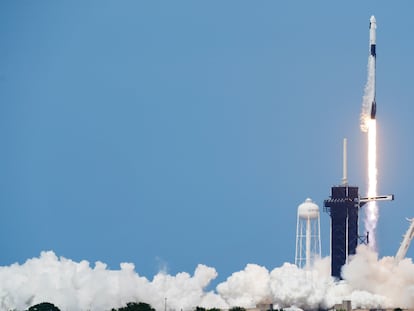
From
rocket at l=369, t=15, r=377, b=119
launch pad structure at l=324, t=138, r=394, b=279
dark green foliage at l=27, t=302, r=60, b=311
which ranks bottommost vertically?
dark green foliage at l=27, t=302, r=60, b=311

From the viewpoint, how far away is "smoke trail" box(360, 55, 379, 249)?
172 metres

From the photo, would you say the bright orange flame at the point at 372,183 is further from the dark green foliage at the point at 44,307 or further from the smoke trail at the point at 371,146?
the dark green foliage at the point at 44,307

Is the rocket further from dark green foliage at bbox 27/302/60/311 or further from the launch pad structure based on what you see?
dark green foliage at bbox 27/302/60/311

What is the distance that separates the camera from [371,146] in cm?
17188

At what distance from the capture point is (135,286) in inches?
6644

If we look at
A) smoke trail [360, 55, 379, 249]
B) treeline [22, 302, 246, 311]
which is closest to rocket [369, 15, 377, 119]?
smoke trail [360, 55, 379, 249]

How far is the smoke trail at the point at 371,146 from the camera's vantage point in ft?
563

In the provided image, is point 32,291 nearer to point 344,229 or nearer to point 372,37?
point 344,229

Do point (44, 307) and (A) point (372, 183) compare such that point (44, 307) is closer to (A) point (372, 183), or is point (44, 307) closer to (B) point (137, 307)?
(B) point (137, 307)

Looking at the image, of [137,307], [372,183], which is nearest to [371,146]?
[372,183]

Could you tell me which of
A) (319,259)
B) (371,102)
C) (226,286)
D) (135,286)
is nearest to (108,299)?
(135,286)

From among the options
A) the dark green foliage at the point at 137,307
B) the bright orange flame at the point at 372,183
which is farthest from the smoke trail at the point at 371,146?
the dark green foliage at the point at 137,307

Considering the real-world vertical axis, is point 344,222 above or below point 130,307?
above

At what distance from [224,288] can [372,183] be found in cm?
2637
